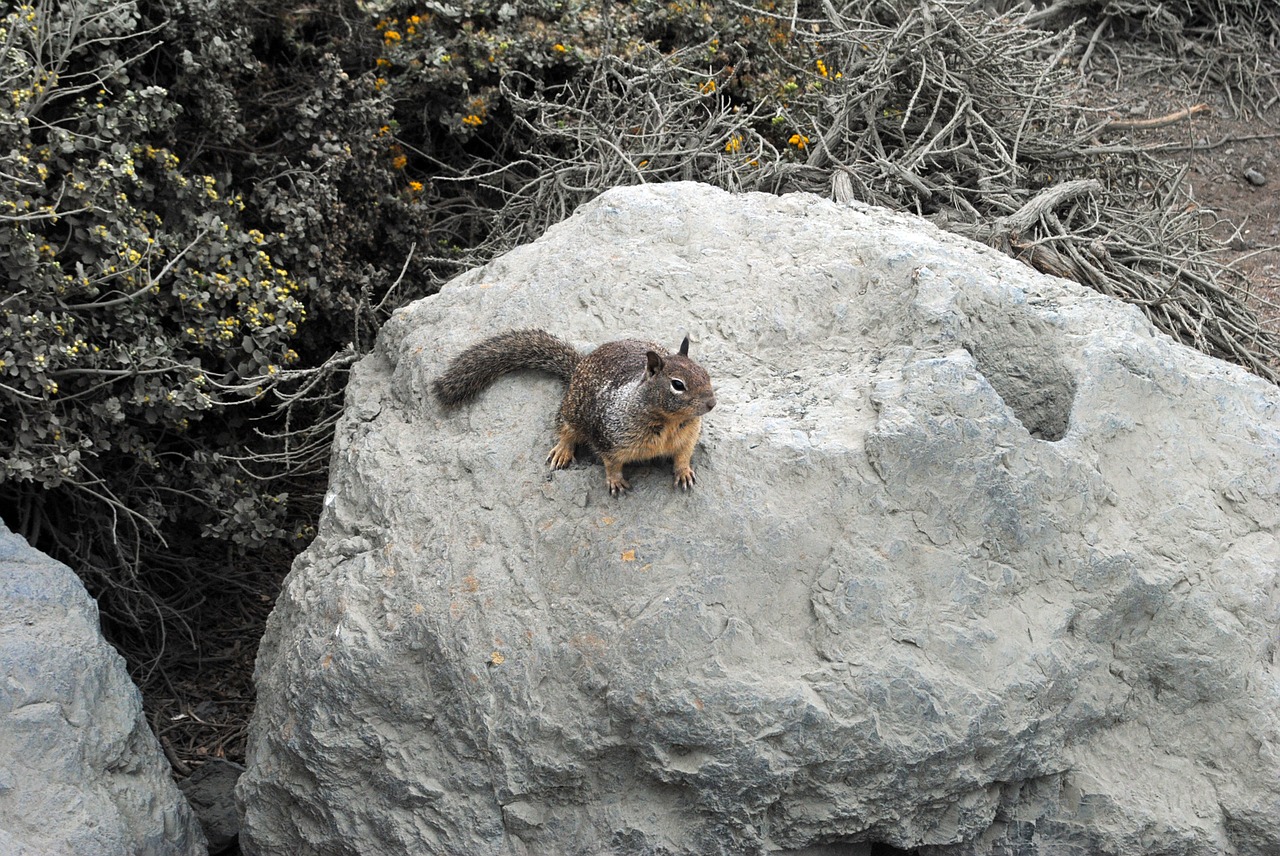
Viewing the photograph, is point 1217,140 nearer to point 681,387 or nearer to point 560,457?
point 681,387

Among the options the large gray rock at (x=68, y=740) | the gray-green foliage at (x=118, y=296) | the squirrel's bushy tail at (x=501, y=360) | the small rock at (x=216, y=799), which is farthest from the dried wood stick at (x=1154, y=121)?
the large gray rock at (x=68, y=740)

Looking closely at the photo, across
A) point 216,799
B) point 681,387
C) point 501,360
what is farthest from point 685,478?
point 216,799

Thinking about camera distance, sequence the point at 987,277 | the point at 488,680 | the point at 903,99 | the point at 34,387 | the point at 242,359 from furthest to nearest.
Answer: the point at 903,99 < the point at 242,359 < the point at 34,387 < the point at 987,277 < the point at 488,680

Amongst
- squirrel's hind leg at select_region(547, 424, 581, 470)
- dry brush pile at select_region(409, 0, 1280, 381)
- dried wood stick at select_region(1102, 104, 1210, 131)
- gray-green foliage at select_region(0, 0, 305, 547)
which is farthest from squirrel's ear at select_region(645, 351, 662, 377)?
dried wood stick at select_region(1102, 104, 1210, 131)

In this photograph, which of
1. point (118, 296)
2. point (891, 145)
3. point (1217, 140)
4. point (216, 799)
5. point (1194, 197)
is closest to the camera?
point (216, 799)

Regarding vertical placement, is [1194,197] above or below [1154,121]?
below

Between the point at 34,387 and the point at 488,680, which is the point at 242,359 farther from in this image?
the point at 488,680

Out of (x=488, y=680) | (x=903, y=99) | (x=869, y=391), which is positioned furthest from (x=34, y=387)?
(x=903, y=99)

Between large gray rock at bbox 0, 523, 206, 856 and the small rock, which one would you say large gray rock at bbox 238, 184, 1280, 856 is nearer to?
large gray rock at bbox 0, 523, 206, 856
